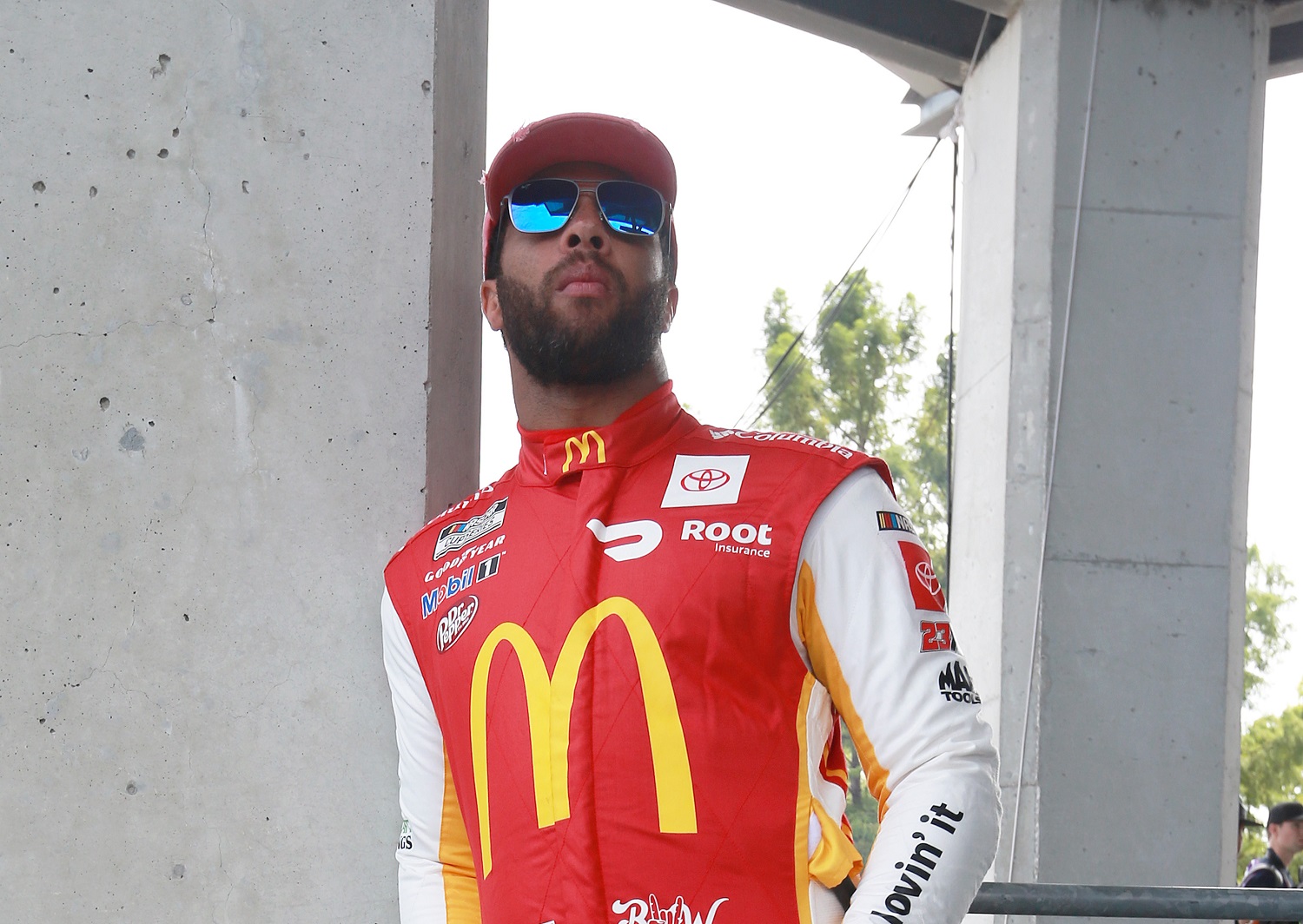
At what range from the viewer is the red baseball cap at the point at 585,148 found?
6.45 ft

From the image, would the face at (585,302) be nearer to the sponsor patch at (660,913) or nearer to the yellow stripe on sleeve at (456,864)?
the yellow stripe on sleeve at (456,864)

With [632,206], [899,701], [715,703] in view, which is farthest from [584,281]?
[899,701]

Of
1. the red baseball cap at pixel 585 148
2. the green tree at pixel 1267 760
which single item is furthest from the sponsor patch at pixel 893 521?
the green tree at pixel 1267 760

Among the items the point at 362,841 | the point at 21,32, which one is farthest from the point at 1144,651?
the point at 21,32

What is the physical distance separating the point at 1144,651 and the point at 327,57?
458cm

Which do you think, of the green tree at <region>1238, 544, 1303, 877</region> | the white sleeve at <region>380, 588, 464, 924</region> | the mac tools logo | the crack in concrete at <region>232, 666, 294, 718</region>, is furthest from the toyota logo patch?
the green tree at <region>1238, 544, 1303, 877</region>

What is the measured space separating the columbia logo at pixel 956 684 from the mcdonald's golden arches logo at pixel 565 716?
304mm

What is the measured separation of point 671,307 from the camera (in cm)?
204

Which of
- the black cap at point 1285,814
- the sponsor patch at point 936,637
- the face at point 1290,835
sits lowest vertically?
the face at point 1290,835

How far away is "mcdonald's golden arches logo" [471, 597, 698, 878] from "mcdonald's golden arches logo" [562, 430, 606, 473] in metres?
0.23

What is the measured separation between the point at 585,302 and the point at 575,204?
0.51 ft

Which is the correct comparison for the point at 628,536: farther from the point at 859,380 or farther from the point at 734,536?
Result: the point at 859,380

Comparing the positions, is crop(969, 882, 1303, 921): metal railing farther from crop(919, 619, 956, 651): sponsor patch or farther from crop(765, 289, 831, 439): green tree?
crop(765, 289, 831, 439): green tree

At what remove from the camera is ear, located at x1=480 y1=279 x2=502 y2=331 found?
2.04 metres
